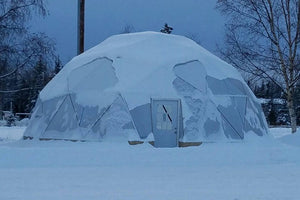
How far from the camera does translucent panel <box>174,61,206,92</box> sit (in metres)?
16.0

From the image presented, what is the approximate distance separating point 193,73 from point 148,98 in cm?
208

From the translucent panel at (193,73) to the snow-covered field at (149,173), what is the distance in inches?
155

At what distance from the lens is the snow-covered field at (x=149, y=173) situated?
24.7 ft

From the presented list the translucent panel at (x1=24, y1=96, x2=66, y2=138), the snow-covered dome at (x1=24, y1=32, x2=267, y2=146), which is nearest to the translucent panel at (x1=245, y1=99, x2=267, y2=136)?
the snow-covered dome at (x1=24, y1=32, x2=267, y2=146)

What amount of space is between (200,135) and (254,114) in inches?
119

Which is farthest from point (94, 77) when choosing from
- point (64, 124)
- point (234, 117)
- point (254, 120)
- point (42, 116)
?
point (254, 120)

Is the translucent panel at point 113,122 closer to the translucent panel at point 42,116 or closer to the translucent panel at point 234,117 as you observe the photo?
the translucent panel at point 42,116

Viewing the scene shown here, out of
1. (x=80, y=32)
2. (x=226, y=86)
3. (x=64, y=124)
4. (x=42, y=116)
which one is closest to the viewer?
(x=64, y=124)

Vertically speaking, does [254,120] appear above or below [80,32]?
below

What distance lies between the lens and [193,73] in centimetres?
1627

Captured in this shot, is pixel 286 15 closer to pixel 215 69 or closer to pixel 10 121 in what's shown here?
pixel 215 69

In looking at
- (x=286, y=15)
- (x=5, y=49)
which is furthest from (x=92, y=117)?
(x=286, y=15)

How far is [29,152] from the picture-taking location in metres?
10.8

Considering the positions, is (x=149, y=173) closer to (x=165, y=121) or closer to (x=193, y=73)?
(x=165, y=121)
